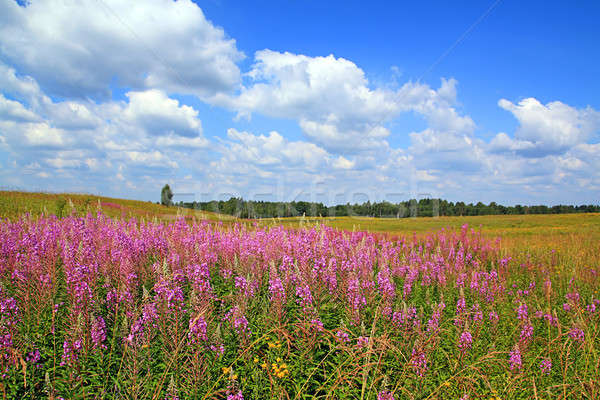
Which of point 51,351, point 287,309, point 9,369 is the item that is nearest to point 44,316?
point 51,351

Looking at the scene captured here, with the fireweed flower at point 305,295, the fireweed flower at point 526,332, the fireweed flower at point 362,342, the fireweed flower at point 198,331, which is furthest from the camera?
the fireweed flower at point 526,332

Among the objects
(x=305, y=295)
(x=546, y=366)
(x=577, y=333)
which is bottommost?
(x=546, y=366)

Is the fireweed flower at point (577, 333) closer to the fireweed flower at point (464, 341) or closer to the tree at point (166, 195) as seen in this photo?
the fireweed flower at point (464, 341)

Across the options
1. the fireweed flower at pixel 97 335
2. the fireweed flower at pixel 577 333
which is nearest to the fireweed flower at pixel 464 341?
the fireweed flower at pixel 577 333

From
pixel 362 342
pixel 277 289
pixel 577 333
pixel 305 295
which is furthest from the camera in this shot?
pixel 577 333

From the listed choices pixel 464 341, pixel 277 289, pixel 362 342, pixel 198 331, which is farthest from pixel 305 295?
pixel 464 341

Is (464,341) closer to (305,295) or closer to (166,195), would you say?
(305,295)

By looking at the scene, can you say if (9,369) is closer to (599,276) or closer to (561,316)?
(561,316)

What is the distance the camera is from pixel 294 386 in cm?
374

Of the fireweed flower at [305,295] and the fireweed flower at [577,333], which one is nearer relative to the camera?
the fireweed flower at [305,295]

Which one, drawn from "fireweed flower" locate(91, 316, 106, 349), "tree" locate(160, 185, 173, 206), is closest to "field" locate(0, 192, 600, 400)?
"fireweed flower" locate(91, 316, 106, 349)

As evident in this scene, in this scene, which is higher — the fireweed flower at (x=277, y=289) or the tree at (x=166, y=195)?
the tree at (x=166, y=195)

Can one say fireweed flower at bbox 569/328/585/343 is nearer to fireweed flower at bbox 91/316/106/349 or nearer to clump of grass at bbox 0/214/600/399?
clump of grass at bbox 0/214/600/399

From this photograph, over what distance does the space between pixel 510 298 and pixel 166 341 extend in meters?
10.2
